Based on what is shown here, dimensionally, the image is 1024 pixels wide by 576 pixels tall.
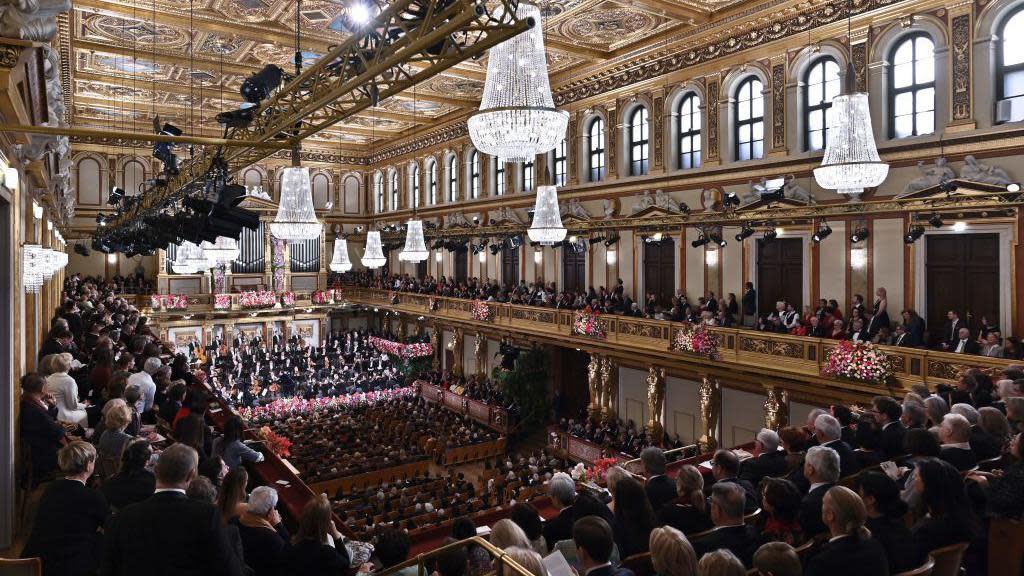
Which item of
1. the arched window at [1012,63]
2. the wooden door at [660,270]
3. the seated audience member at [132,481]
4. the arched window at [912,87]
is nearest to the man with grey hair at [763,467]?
the seated audience member at [132,481]

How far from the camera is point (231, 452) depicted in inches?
233

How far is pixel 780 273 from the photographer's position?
16.4 metres

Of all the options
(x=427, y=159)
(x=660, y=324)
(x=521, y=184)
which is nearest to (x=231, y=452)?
(x=660, y=324)

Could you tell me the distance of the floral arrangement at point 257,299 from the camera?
31.6m

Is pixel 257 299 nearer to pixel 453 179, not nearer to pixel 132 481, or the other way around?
pixel 453 179

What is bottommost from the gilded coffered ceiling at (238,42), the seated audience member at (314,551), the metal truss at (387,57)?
the seated audience member at (314,551)

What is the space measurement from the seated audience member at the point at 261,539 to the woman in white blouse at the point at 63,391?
3801 millimetres

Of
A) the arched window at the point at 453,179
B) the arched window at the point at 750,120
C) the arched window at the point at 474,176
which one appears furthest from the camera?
the arched window at the point at 453,179

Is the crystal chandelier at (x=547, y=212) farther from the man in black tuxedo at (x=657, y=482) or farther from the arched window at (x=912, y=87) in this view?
the arched window at (x=912, y=87)

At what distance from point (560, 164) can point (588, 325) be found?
683 centimetres

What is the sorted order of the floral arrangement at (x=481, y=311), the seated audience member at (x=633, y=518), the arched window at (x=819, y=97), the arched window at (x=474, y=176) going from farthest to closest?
the arched window at (x=474, y=176) → the floral arrangement at (x=481, y=311) → the arched window at (x=819, y=97) → the seated audience member at (x=633, y=518)

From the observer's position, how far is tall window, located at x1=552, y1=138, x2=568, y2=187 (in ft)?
75.2

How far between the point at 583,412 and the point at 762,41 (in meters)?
12.5

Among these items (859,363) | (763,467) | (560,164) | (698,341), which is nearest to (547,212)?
(698,341)
